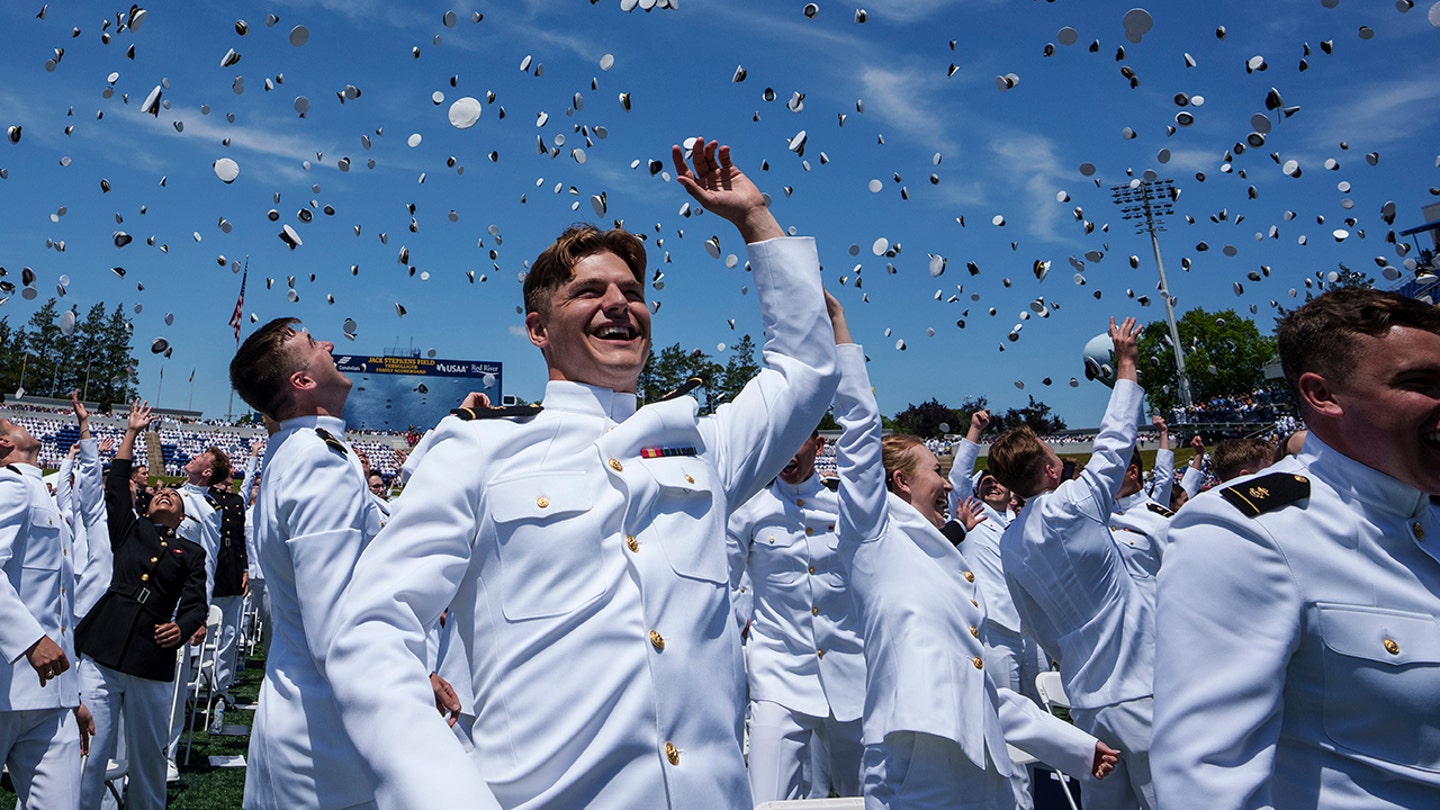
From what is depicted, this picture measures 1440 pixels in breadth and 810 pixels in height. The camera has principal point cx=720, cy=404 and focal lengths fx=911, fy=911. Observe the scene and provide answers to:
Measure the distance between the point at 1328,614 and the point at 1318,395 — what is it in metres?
0.62

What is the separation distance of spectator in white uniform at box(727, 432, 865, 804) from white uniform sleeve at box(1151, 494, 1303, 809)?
335 cm

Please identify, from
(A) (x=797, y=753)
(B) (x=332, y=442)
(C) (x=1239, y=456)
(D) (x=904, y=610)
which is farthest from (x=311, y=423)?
(C) (x=1239, y=456)

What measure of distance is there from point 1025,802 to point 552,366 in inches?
145

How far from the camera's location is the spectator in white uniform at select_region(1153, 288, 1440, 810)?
6.39 feet

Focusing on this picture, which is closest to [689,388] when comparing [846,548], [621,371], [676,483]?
[621,371]

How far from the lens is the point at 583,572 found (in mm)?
1941

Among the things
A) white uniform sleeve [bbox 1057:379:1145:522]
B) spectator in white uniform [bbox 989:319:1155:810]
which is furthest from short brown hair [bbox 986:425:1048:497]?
white uniform sleeve [bbox 1057:379:1145:522]

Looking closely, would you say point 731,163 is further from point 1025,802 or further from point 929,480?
point 1025,802

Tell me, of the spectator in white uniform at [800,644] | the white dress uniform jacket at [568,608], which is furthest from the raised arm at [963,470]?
the white dress uniform jacket at [568,608]

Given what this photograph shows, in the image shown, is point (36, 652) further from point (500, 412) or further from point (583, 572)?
point (583, 572)

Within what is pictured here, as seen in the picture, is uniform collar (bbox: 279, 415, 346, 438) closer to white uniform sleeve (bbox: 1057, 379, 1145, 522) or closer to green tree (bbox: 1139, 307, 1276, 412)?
white uniform sleeve (bbox: 1057, 379, 1145, 522)

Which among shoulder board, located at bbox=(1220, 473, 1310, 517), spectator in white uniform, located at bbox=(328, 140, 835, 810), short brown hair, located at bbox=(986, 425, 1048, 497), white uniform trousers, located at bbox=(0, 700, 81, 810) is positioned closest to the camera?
spectator in white uniform, located at bbox=(328, 140, 835, 810)

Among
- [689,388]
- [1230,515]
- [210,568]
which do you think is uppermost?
[689,388]

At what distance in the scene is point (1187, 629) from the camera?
2094 millimetres
